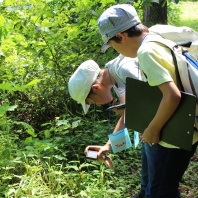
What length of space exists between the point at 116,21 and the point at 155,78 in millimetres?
424

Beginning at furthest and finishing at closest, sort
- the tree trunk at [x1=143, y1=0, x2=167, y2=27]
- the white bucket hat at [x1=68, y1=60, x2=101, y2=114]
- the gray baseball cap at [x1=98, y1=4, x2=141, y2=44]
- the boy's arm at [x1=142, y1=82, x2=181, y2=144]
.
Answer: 1. the tree trunk at [x1=143, y1=0, x2=167, y2=27]
2. the white bucket hat at [x1=68, y1=60, x2=101, y2=114]
3. the gray baseball cap at [x1=98, y1=4, x2=141, y2=44]
4. the boy's arm at [x1=142, y1=82, x2=181, y2=144]

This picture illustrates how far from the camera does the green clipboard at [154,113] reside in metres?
1.64

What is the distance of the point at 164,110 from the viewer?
164cm

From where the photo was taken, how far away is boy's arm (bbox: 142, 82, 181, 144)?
1.59 m

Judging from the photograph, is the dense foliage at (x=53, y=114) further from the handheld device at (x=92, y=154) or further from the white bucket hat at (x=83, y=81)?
the handheld device at (x=92, y=154)

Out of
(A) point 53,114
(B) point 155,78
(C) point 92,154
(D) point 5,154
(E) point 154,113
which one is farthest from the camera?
(A) point 53,114

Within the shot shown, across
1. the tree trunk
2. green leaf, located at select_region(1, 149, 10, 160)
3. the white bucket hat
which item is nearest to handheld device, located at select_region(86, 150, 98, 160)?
the white bucket hat

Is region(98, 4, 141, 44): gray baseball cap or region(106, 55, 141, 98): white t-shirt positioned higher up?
region(98, 4, 141, 44): gray baseball cap

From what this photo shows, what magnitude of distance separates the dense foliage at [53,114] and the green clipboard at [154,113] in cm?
83

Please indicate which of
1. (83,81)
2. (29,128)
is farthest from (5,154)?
(83,81)

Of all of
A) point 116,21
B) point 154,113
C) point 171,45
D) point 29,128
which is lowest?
point 29,128

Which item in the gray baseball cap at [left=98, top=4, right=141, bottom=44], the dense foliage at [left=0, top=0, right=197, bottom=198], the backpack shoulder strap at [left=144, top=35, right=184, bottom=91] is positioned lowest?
the dense foliage at [left=0, top=0, right=197, bottom=198]

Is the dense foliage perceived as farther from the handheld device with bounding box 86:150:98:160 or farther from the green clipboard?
the green clipboard

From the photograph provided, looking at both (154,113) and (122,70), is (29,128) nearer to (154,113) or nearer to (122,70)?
(122,70)
